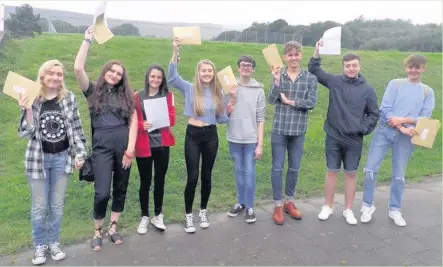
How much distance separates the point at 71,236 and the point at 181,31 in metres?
2.48

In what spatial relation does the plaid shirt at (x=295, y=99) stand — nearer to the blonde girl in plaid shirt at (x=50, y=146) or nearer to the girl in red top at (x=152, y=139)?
the girl in red top at (x=152, y=139)

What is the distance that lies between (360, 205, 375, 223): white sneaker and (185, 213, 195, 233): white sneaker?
2058 mm

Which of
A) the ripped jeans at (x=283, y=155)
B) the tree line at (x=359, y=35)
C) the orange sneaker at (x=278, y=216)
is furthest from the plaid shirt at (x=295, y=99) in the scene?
the tree line at (x=359, y=35)

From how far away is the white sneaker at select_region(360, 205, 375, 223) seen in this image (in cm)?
512

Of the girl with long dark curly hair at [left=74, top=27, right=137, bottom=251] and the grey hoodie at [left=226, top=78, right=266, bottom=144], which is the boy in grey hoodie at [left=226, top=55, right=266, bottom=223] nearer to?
the grey hoodie at [left=226, top=78, right=266, bottom=144]

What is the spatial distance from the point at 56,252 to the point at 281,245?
225 cm

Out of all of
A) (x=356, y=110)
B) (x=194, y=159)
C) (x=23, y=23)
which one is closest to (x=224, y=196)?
(x=194, y=159)

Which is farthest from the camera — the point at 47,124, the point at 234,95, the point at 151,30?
the point at 151,30

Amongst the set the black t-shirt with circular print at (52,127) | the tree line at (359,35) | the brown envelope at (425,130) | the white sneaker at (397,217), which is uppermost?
the tree line at (359,35)

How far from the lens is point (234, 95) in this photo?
15.5 feet

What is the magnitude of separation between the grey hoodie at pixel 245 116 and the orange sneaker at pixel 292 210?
1.02 metres

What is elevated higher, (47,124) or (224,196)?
(47,124)

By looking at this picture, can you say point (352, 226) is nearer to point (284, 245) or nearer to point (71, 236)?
point (284, 245)

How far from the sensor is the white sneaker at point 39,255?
12.9 ft
